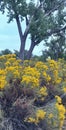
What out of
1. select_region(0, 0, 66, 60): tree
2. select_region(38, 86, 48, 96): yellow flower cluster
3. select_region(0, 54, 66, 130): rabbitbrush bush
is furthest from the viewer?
select_region(0, 0, 66, 60): tree

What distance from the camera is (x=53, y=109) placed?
6602 millimetres

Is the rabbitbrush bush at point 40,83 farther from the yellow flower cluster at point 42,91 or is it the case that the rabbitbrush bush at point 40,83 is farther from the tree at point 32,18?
the tree at point 32,18

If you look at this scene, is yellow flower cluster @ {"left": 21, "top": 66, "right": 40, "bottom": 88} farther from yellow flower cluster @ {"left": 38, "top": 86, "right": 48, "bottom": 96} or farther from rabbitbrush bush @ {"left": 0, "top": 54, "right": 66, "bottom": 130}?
yellow flower cluster @ {"left": 38, "top": 86, "right": 48, "bottom": 96}

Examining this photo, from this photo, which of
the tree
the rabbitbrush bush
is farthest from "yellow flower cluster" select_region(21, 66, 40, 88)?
the tree

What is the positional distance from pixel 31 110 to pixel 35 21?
23759 mm

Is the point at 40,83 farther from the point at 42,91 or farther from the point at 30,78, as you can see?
the point at 30,78

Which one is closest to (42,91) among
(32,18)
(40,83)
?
(40,83)

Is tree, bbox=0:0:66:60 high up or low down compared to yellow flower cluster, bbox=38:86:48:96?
up

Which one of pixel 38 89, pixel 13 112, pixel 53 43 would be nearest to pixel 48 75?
pixel 38 89

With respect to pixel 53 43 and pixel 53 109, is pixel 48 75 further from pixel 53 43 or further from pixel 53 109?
pixel 53 43

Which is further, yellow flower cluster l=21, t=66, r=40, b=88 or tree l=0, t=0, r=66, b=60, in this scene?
tree l=0, t=0, r=66, b=60

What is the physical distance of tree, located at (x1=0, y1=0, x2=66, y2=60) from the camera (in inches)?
1166

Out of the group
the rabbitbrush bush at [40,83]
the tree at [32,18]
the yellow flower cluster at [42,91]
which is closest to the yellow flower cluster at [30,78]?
the rabbitbrush bush at [40,83]

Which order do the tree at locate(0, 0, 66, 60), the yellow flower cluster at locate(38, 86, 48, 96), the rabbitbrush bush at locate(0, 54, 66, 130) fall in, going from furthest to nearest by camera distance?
1. the tree at locate(0, 0, 66, 60)
2. the yellow flower cluster at locate(38, 86, 48, 96)
3. the rabbitbrush bush at locate(0, 54, 66, 130)
